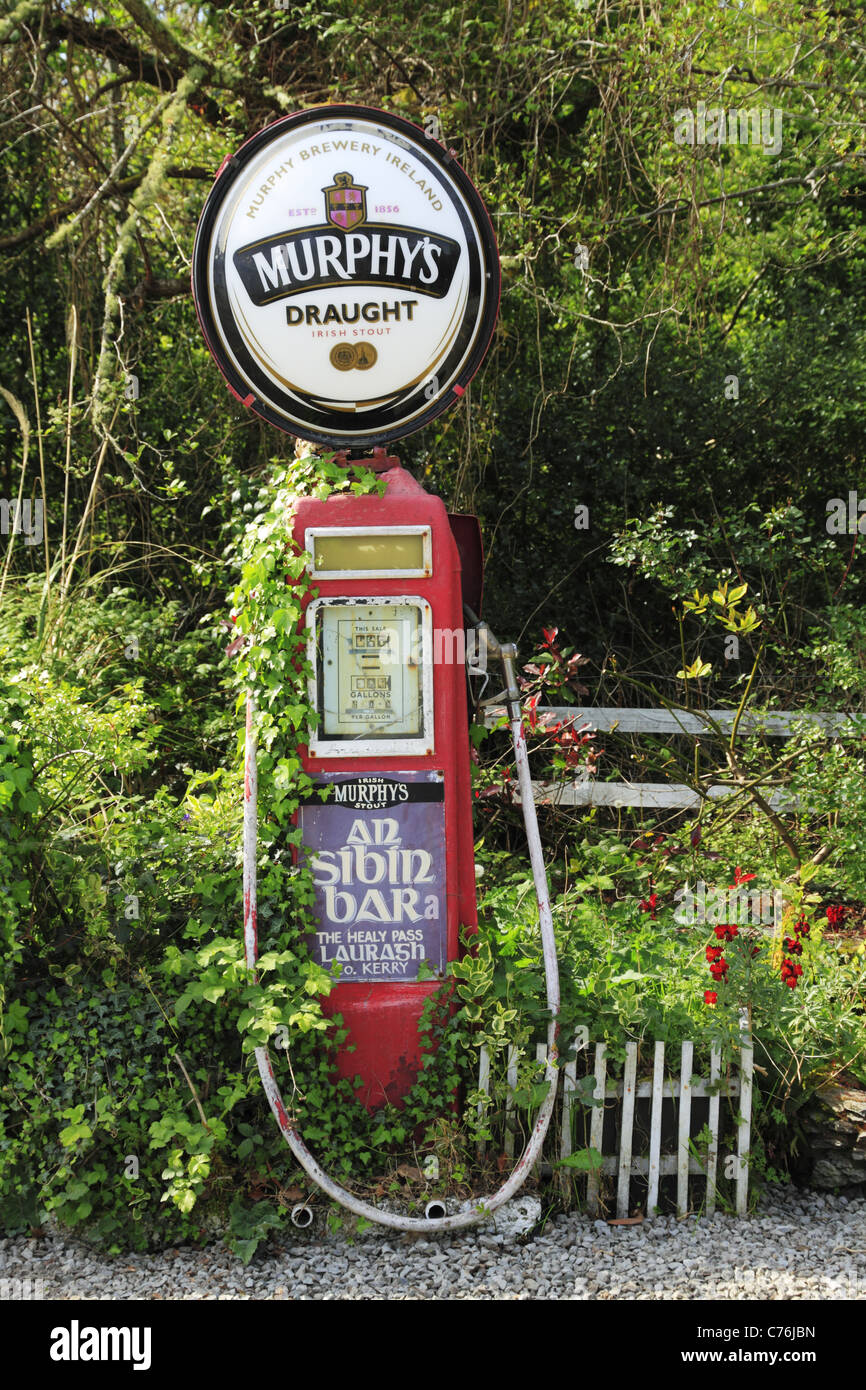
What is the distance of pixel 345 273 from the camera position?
3.27m

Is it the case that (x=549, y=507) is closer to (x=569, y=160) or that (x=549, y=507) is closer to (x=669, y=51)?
(x=569, y=160)

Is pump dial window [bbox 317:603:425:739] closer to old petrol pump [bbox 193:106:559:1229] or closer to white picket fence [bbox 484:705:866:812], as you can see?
old petrol pump [bbox 193:106:559:1229]

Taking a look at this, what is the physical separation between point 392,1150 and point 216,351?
2.44 metres

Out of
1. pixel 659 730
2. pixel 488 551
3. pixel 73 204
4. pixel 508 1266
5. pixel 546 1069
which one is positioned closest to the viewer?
pixel 508 1266

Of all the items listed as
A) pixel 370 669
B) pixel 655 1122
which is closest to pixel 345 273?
pixel 370 669

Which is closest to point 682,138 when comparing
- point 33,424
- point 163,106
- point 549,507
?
point 549,507

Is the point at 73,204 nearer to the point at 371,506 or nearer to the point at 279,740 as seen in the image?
the point at 371,506

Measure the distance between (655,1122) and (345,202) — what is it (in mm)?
2840

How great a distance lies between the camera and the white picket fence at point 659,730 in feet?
→ 17.9

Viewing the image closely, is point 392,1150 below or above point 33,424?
below

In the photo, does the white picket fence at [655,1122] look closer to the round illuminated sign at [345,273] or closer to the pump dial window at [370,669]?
the pump dial window at [370,669]

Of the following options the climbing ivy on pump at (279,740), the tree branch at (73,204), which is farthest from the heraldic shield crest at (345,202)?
the tree branch at (73,204)

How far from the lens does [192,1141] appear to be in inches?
121

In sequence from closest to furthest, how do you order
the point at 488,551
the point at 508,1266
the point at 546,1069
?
Result: the point at 508,1266 → the point at 546,1069 → the point at 488,551
